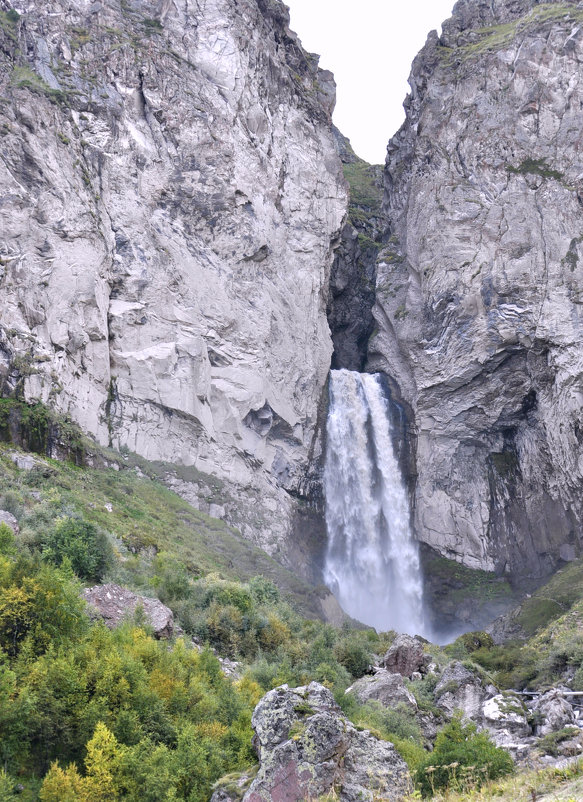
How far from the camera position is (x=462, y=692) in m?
16.9

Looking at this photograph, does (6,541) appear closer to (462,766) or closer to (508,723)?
(462,766)

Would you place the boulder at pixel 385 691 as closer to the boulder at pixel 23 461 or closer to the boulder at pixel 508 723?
the boulder at pixel 508 723

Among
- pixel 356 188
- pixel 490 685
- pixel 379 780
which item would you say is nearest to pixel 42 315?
pixel 490 685

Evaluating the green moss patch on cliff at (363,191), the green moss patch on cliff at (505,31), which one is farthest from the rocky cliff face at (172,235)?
the green moss patch on cliff at (505,31)

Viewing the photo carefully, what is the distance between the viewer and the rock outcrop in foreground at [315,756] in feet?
22.9

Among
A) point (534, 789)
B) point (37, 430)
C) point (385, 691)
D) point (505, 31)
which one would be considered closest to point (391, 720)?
point (385, 691)

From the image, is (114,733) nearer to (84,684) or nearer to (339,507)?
(84,684)

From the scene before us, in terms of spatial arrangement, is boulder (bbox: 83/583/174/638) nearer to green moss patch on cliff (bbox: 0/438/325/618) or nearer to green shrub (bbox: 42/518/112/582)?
green shrub (bbox: 42/518/112/582)

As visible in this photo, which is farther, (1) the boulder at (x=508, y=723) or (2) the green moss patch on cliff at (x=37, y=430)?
(2) the green moss patch on cliff at (x=37, y=430)

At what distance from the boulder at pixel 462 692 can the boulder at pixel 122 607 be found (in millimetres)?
8057

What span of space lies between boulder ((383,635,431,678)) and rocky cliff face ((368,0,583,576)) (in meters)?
22.6

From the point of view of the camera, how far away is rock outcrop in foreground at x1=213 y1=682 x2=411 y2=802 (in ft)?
22.9

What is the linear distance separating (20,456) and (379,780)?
20.5m

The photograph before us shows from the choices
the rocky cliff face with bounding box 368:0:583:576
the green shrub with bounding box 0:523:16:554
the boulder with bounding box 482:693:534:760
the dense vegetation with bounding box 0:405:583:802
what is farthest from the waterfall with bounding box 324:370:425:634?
the green shrub with bounding box 0:523:16:554
